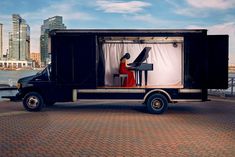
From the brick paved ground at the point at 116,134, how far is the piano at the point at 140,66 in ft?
6.02

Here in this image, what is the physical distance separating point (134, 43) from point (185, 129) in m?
5.84

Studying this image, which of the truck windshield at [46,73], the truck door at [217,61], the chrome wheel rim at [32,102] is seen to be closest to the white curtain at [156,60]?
the truck door at [217,61]

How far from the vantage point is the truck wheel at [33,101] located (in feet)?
41.1

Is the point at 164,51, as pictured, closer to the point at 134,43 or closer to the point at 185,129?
the point at 134,43

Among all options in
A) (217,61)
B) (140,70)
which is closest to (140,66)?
(140,70)

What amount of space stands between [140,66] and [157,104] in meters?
1.86

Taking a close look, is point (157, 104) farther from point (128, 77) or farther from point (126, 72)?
point (126, 72)

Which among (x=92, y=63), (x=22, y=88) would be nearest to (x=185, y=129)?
(x=92, y=63)

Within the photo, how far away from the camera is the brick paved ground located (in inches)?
261

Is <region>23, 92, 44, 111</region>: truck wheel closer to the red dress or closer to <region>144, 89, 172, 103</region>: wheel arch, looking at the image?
the red dress

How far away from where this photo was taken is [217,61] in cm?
1156

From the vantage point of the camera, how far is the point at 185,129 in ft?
29.5

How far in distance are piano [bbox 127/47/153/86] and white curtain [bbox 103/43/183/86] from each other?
498 mm

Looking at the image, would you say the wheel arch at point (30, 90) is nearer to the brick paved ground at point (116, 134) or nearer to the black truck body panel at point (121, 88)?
the black truck body panel at point (121, 88)
